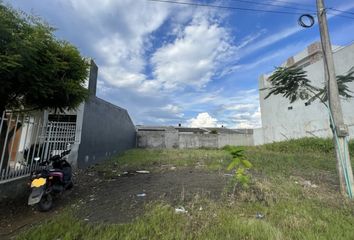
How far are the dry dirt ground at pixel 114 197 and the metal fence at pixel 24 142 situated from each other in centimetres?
76

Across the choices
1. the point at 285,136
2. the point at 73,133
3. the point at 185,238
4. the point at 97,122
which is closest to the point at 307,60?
the point at 285,136

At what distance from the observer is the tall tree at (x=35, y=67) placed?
318 centimetres

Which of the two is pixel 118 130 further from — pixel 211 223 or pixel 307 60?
pixel 307 60

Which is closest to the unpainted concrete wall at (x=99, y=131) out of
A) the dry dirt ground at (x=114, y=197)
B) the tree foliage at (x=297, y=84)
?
the dry dirt ground at (x=114, y=197)

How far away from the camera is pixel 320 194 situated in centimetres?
416

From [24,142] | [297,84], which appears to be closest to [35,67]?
[24,142]

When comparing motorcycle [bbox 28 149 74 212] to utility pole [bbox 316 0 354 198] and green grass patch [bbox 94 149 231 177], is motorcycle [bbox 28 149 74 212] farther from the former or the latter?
utility pole [bbox 316 0 354 198]

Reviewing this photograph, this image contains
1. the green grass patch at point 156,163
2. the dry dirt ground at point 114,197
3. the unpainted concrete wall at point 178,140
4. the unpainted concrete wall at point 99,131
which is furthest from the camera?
the unpainted concrete wall at point 178,140

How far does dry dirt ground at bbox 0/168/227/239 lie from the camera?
123 inches

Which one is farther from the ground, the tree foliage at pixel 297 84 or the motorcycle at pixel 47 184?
the tree foliage at pixel 297 84

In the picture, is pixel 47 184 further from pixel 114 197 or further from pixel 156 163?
pixel 156 163

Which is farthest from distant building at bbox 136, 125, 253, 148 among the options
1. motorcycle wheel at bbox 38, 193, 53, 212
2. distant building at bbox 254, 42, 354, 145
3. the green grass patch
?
motorcycle wheel at bbox 38, 193, 53, 212

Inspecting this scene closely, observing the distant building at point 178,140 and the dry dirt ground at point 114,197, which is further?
the distant building at point 178,140

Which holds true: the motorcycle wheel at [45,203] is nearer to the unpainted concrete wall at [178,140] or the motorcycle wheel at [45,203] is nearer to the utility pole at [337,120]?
the utility pole at [337,120]
